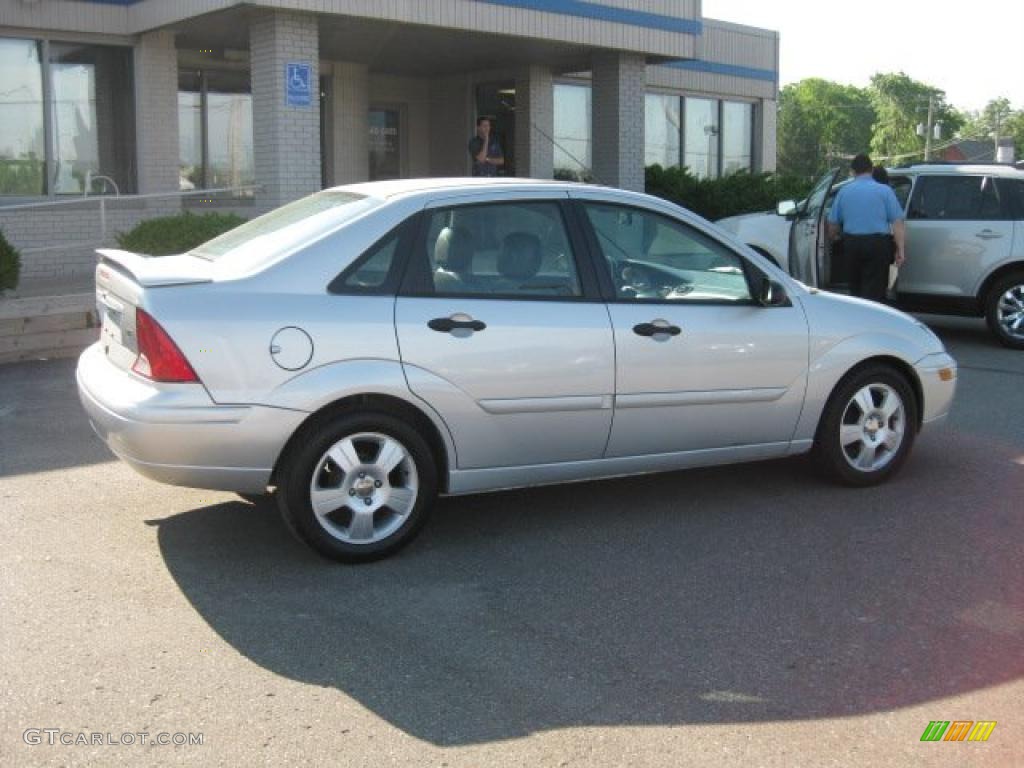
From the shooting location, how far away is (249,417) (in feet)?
16.1

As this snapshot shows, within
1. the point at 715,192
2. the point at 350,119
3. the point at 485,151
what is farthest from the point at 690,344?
the point at 715,192

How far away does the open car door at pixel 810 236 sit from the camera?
1077 cm

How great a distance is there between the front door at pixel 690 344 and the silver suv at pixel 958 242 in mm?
5304

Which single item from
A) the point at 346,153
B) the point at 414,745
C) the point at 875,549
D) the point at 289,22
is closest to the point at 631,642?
the point at 414,745

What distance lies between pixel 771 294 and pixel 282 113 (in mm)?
9080

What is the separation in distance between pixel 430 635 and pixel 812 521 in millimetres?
2350

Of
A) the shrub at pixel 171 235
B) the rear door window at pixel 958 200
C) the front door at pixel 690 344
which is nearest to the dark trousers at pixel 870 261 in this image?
the rear door window at pixel 958 200

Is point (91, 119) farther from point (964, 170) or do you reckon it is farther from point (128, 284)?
point (128, 284)

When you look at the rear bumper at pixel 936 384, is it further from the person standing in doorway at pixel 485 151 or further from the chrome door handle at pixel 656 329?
the person standing in doorway at pixel 485 151

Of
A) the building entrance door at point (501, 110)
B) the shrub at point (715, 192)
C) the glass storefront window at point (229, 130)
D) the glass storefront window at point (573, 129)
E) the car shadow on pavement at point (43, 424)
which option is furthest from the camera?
the glass storefront window at point (573, 129)

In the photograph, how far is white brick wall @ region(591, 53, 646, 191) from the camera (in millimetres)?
17641

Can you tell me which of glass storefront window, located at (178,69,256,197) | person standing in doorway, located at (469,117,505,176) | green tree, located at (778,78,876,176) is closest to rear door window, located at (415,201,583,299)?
person standing in doorway, located at (469,117,505,176)

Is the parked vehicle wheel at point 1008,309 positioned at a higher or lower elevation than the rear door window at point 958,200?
lower

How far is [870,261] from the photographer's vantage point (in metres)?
10.8
